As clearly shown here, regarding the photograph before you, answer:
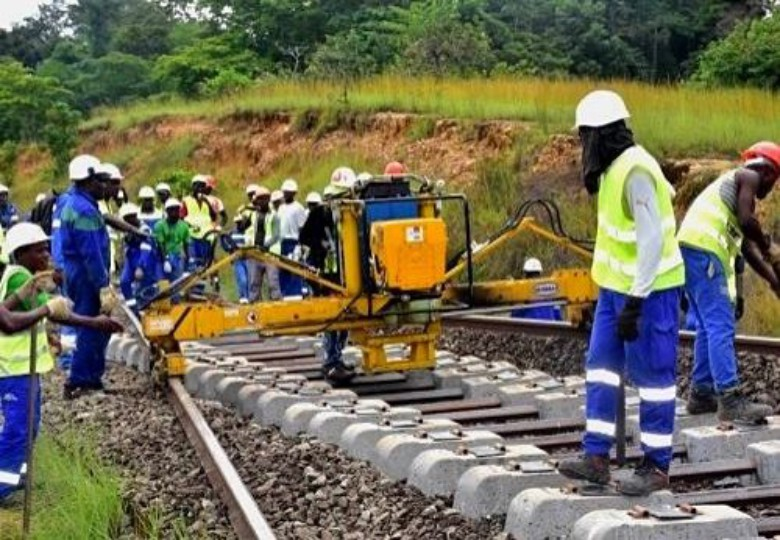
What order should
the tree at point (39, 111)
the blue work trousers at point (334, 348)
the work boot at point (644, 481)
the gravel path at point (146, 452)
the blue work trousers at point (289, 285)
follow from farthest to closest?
the tree at point (39, 111) → the blue work trousers at point (289, 285) → the blue work trousers at point (334, 348) → the gravel path at point (146, 452) → the work boot at point (644, 481)

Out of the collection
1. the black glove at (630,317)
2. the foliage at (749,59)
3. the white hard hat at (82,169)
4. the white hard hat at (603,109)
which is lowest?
the black glove at (630,317)

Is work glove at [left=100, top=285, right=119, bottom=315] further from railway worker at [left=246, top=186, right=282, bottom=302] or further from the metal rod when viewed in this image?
railway worker at [left=246, top=186, right=282, bottom=302]

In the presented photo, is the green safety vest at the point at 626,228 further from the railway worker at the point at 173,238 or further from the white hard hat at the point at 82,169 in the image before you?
the railway worker at the point at 173,238

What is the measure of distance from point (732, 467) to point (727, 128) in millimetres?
11641

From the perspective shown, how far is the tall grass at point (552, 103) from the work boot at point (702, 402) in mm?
9091

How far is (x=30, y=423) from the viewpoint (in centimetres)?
622

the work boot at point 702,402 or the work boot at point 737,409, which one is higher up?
the work boot at point 737,409

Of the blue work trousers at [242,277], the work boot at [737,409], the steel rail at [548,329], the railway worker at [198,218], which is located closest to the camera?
the work boot at [737,409]

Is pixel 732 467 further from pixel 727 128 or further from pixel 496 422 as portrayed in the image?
pixel 727 128

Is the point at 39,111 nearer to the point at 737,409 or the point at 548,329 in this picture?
the point at 548,329

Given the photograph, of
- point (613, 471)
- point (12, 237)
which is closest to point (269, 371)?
point (12, 237)

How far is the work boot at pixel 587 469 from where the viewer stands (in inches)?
213

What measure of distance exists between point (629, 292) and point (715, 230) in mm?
2032

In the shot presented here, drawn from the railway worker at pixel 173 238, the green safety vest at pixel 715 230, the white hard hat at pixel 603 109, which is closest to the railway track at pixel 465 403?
the green safety vest at pixel 715 230
